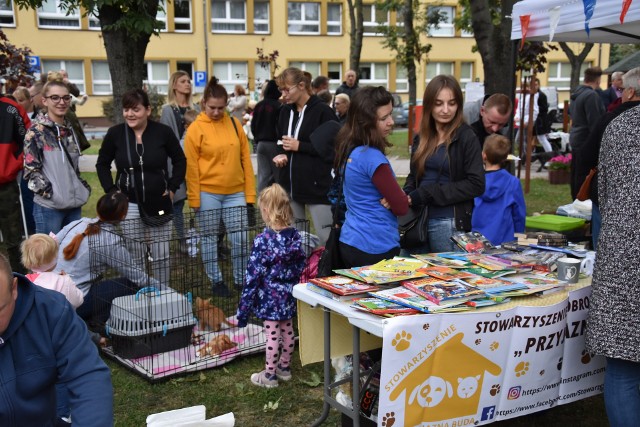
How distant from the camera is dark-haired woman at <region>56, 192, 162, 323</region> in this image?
446 centimetres

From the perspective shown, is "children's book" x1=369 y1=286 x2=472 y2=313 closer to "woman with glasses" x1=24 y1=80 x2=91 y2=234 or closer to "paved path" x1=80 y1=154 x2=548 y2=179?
"woman with glasses" x1=24 y1=80 x2=91 y2=234

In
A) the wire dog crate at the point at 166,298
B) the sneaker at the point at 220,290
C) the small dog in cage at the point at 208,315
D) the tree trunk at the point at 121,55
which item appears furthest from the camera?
the tree trunk at the point at 121,55

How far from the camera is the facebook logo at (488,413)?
2.92 m

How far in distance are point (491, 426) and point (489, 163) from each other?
68.7 inches

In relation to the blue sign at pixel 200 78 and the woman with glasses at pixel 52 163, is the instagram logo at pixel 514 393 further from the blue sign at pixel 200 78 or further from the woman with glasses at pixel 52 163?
the blue sign at pixel 200 78

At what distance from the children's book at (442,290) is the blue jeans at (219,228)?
1.92 m

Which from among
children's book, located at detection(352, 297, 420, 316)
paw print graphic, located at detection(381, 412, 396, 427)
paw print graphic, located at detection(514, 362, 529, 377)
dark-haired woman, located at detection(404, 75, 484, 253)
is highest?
dark-haired woman, located at detection(404, 75, 484, 253)

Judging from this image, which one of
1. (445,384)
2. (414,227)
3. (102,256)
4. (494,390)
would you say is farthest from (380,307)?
(102,256)

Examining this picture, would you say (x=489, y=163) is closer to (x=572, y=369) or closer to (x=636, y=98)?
(x=636, y=98)

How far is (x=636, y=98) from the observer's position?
4449 mm

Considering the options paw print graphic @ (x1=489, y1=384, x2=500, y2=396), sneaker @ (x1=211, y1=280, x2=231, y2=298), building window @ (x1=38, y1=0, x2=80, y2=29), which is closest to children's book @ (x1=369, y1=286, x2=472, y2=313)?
paw print graphic @ (x1=489, y1=384, x2=500, y2=396)

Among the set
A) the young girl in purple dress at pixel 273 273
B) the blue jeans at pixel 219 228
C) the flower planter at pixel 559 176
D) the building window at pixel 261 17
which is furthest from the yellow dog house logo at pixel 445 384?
the building window at pixel 261 17

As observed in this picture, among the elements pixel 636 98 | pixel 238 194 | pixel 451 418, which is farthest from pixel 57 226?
pixel 636 98

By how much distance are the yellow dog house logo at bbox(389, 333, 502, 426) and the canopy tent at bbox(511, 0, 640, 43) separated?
11.8ft
